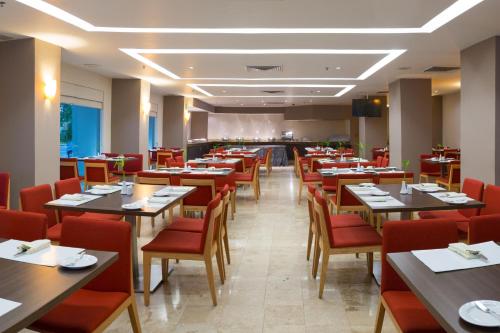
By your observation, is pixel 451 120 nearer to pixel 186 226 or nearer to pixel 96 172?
pixel 96 172

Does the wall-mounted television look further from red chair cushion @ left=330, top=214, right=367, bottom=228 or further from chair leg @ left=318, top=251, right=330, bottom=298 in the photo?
chair leg @ left=318, top=251, right=330, bottom=298

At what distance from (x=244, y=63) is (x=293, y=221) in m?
3.39

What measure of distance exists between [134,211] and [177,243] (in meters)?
0.41

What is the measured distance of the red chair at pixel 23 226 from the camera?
2.50 metres

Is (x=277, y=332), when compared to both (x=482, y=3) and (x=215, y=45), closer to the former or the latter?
(x=482, y=3)

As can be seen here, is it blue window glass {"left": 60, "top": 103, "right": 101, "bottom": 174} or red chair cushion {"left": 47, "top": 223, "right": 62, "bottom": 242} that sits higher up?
blue window glass {"left": 60, "top": 103, "right": 101, "bottom": 174}

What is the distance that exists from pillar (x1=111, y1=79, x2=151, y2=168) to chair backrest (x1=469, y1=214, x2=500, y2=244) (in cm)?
964

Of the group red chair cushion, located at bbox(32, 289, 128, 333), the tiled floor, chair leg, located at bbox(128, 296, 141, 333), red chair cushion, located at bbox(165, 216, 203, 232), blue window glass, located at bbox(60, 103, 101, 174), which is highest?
blue window glass, located at bbox(60, 103, 101, 174)

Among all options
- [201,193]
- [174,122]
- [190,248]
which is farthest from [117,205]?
[174,122]

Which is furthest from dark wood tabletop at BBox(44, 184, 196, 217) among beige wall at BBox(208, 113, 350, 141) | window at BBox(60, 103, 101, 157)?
beige wall at BBox(208, 113, 350, 141)

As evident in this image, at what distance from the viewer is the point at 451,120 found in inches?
621

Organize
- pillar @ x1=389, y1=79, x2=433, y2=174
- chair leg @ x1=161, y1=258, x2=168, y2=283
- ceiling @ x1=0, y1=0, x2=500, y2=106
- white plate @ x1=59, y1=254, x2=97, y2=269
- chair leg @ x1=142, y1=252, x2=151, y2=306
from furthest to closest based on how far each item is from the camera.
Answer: pillar @ x1=389, y1=79, x2=433, y2=174 → ceiling @ x1=0, y1=0, x2=500, y2=106 → chair leg @ x1=161, y1=258, x2=168, y2=283 → chair leg @ x1=142, y1=252, x2=151, y2=306 → white plate @ x1=59, y1=254, x2=97, y2=269

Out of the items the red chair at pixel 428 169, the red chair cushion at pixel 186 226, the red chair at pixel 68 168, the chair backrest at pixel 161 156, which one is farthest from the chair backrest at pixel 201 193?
the red chair at pixel 428 169

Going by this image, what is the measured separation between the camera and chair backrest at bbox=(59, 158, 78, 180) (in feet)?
25.1
